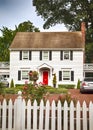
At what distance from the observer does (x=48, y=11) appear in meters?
63.2

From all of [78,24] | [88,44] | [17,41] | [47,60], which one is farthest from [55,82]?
[78,24]

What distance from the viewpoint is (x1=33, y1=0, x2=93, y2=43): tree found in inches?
2400

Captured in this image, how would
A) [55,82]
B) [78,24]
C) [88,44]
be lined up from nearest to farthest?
[55,82]
[88,44]
[78,24]

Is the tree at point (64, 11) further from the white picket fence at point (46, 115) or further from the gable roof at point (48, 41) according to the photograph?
the white picket fence at point (46, 115)

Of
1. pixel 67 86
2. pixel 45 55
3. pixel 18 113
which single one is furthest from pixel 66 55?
pixel 18 113

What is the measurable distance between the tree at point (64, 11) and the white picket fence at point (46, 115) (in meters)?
52.1

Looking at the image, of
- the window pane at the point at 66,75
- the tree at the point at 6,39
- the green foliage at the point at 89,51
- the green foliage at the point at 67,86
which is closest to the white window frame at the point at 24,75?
the green foliage at the point at 67,86

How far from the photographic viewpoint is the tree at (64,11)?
200 ft

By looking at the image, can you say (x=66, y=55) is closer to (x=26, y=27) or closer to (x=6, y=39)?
(x=6, y=39)

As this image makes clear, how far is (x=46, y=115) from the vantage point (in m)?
8.99

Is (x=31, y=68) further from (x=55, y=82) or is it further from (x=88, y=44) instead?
(x=88, y=44)

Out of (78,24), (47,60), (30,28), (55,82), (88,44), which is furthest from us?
(30,28)

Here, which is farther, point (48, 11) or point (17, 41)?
point (48, 11)

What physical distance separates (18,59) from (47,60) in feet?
12.7
